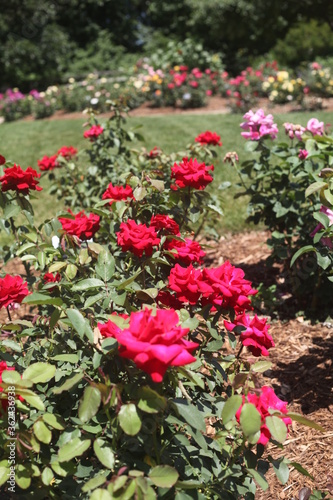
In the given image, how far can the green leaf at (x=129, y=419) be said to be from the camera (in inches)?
44.1

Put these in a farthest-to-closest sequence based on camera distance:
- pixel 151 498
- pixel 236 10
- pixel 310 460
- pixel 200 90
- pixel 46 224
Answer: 1. pixel 236 10
2. pixel 200 90
3. pixel 46 224
4. pixel 310 460
5. pixel 151 498

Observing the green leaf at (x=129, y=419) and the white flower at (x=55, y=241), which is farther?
the white flower at (x=55, y=241)

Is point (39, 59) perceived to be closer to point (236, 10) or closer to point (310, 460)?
point (236, 10)

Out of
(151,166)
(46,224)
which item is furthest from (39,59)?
(46,224)

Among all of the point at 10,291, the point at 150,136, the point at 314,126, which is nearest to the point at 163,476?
the point at 10,291

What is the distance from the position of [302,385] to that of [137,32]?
17.2 m

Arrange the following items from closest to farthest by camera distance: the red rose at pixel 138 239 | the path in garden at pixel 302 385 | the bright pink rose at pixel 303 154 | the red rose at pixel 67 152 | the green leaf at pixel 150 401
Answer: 1. the green leaf at pixel 150 401
2. the red rose at pixel 138 239
3. the path in garden at pixel 302 385
4. the bright pink rose at pixel 303 154
5. the red rose at pixel 67 152

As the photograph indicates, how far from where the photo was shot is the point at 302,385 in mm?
2520

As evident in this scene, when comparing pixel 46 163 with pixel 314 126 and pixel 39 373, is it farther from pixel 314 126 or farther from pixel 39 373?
pixel 39 373

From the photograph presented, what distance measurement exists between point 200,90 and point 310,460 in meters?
10.1

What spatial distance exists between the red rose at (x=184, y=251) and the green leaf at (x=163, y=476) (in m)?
0.79

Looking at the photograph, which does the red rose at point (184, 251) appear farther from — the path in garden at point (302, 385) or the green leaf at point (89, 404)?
the green leaf at point (89, 404)

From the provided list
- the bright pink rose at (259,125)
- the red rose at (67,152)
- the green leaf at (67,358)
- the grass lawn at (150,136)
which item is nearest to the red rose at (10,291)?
the green leaf at (67,358)

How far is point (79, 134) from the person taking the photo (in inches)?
351
